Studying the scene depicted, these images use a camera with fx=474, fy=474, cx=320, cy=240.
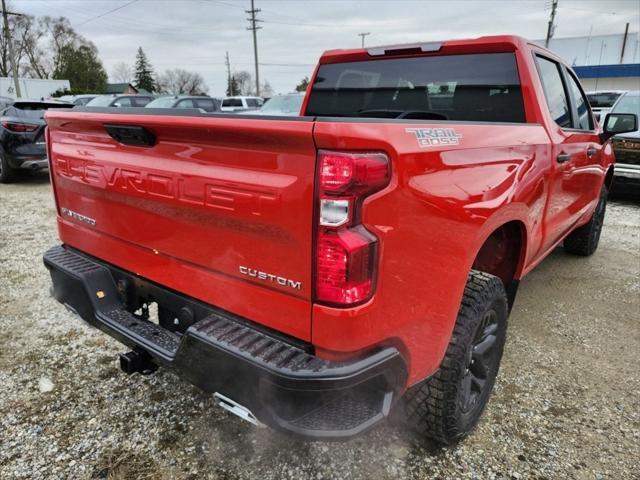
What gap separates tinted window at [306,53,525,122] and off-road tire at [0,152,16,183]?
26.1 feet

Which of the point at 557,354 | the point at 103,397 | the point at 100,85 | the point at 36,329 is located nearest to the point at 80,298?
the point at 103,397

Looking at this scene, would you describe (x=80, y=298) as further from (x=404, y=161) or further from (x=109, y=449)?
(x=404, y=161)

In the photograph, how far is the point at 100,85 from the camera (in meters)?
60.3

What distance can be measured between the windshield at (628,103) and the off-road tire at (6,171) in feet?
37.2

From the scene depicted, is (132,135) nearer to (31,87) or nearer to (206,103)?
(206,103)

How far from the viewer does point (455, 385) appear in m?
2.05

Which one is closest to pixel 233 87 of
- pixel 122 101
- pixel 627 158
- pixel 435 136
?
pixel 122 101

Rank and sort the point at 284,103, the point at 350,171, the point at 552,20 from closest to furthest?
the point at 350,171 < the point at 284,103 < the point at 552,20

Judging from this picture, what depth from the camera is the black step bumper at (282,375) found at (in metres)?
1.56

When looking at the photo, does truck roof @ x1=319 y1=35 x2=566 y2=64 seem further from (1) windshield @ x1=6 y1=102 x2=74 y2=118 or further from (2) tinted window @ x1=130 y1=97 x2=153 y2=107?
(2) tinted window @ x1=130 y1=97 x2=153 y2=107

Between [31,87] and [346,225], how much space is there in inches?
2108

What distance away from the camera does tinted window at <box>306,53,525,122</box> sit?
2918 mm

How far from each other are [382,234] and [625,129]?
11.1 feet

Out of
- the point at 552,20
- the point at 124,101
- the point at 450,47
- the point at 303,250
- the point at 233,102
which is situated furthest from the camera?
the point at 552,20
